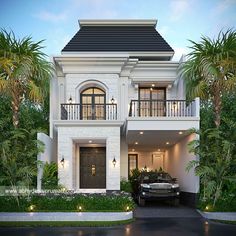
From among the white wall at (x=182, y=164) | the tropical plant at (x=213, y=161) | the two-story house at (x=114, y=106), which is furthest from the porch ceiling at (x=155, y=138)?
the tropical plant at (x=213, y=161)

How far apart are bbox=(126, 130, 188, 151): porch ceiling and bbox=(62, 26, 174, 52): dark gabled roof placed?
5428 mm

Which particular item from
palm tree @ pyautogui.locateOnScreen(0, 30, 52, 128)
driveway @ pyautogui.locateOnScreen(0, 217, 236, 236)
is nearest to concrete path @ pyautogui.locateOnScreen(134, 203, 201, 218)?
driveway @ pyautogui.locateOnScreen(0, 217, 236, 236)

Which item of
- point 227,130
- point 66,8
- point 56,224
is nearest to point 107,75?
point 227,130

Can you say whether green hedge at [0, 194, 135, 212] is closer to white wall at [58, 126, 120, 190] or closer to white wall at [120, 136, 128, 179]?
white wall at [58, 126, 120, 190]

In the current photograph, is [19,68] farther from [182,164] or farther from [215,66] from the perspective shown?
[182,164]

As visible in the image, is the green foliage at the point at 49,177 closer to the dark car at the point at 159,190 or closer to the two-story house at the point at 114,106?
the two-story house at the point at 114,106

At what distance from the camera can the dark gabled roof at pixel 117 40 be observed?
72.4 feet

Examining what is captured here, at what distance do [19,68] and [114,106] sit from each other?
5.81 meters

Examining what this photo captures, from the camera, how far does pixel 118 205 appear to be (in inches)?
575

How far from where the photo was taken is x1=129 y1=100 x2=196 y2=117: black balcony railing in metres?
18.5

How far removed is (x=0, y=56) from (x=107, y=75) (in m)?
6.00

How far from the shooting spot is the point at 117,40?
899 inches

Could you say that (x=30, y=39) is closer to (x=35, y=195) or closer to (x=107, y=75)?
(x=107, y=75)

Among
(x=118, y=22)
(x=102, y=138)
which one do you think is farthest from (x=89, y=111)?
(x=118, y=22)
